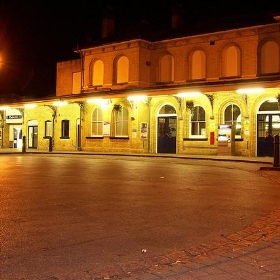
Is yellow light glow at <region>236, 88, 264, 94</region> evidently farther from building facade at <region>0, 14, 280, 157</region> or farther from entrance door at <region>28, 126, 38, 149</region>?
entrance door at <region>28, 126, 38, 149</region>

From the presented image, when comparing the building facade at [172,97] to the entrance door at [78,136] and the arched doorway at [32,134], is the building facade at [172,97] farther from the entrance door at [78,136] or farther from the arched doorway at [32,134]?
the arched doorway at [32,134]

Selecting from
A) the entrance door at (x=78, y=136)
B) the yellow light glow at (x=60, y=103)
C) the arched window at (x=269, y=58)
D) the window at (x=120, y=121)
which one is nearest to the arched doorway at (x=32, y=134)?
the yellow light glow at (x=60, y=103)

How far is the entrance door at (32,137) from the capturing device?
3850 centimetres

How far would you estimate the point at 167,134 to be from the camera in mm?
30188

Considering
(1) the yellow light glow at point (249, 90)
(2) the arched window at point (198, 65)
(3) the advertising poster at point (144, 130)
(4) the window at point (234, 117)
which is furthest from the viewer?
(3) the advertising poster at point (144, 130)

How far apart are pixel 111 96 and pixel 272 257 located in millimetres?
25130

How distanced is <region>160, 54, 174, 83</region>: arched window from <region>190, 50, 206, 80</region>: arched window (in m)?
1.55

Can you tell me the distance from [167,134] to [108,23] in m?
11.1

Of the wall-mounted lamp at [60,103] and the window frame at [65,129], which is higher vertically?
the wall-mounted lamp at [60,103]

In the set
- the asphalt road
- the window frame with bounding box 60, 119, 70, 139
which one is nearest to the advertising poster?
the window frame with bounding box 60, 119, 70, 139

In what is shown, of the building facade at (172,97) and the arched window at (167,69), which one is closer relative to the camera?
the building facade at (172,97)

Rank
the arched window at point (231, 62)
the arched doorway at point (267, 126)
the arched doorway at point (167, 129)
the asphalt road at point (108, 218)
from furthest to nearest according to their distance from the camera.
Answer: the arched doorway at point (167, 129)
the arched window at point (231, 62)
the arched doorway at point (267, 126)
the asphalt road at point (108, 218)

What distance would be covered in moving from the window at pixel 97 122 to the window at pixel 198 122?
282 inches

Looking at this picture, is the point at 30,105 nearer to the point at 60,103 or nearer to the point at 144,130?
the point at 60,103
